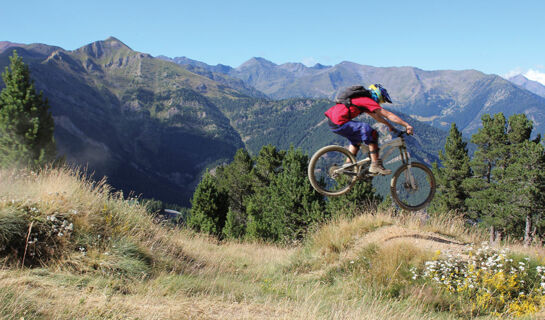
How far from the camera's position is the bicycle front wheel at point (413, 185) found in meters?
9.76

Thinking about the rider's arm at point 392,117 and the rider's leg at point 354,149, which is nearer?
the rider's arm at point 392,117

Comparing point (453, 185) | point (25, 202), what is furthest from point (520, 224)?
point (25, 202)

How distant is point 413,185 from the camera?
972 centimetres

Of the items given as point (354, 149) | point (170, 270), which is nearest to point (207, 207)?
point (170, 270)

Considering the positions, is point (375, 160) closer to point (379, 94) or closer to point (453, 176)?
point (379, 94)

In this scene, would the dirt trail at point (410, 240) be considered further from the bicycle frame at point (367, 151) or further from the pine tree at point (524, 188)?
the pine tree at point (524, 188)

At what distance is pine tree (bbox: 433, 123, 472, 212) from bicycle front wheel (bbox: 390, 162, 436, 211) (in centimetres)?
3550

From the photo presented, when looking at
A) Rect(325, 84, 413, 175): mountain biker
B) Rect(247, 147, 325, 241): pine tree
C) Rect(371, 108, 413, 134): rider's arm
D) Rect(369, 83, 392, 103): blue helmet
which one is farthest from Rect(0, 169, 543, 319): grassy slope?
Rect(247, 147, 325, 241): pine tree

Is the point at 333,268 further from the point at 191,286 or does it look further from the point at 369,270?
the point at 191,286

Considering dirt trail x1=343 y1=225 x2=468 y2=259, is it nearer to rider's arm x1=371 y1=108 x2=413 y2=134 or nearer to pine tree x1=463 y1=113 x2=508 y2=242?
rider's arm x1=371 y1=108 x2=413 y2=134

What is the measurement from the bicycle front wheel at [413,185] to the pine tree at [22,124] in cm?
3393

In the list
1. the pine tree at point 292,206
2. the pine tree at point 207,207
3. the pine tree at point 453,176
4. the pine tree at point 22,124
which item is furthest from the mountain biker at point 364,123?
the pine tree at point 453,176

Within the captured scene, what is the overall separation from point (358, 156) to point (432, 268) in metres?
3.35

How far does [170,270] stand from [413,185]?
22.9 ft
